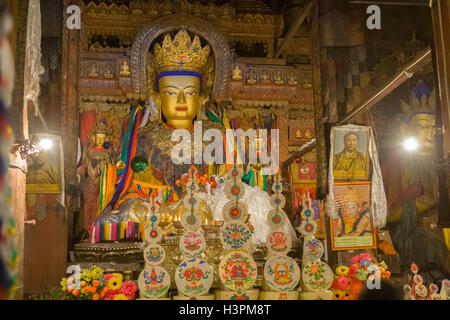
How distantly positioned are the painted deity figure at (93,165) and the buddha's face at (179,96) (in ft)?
3.54

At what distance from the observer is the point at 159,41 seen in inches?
282

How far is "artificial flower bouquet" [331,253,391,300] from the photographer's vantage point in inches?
146

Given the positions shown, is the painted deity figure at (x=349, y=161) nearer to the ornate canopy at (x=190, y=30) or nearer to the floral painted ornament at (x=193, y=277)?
the floral painted ornament at (x=193, y=277)

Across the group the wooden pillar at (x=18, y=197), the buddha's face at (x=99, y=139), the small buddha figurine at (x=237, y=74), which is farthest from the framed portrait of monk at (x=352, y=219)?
the buddha's face at (x=99, y=139)

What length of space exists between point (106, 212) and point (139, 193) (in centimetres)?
66

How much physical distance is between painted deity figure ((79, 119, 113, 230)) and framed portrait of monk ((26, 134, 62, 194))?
2385 mm

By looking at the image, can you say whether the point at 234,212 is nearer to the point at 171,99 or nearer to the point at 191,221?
the point at 191,221

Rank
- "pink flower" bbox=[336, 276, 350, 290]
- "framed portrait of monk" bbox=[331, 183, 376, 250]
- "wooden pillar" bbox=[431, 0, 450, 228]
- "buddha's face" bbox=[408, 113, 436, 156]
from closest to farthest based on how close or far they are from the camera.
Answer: "wooden pillar" bbox=[431, 0, 450, 228] < "pink flower" bbox=[336, 276, 350, 290] < "framed portrait of monk" bbox=[331, 183, 376, 250] < "buddha's face" bbox=[408, 113, 436, 156]

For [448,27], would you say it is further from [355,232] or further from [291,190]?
[291,190]

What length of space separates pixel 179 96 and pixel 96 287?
3874mm

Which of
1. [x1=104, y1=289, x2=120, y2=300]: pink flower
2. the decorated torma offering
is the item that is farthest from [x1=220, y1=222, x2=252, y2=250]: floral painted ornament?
[x1=104, y1=289, x2=120, y2=300]: pink flower

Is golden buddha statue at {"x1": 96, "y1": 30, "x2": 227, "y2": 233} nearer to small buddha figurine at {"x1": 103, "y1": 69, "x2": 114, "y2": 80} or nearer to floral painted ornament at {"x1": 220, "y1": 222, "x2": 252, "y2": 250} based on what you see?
small buddha figurine at {"x1": 103, "y1": 69, "x2": 114, "y2": 80}

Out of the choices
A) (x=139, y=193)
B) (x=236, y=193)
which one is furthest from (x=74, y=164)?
(x=236, y=193)

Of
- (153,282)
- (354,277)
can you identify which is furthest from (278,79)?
(153,282)
